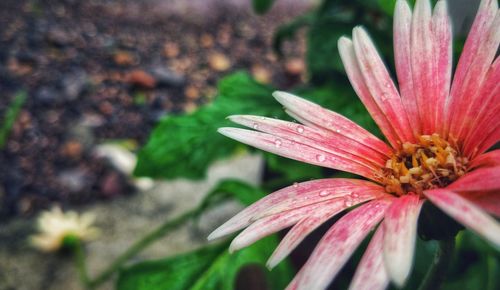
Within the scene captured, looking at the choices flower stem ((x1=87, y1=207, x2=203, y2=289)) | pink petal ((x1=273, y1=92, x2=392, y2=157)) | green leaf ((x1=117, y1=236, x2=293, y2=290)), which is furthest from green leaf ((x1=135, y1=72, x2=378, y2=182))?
pink petal ((x1=273, y1=92, x2=392, y2=157))

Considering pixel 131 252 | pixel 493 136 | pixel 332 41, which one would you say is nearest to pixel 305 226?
pixel 493 136

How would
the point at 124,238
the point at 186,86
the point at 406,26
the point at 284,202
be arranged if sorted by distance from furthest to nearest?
the point at 186,86
the point at 124,238
the point at 406,26
the point at 284,202

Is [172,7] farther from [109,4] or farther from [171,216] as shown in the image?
[171,216]

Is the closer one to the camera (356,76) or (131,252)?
(356,76)


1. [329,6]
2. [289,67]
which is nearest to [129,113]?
[289,67]

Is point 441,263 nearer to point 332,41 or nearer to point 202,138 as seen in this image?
point 202,138

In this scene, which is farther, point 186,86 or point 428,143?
point 186,86
